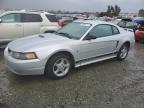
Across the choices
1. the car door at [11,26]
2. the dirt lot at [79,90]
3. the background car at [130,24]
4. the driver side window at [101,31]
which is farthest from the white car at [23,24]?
the background car at [130,24]

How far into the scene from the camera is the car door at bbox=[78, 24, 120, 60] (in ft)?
19.1

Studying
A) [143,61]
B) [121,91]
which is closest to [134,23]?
[143,61]

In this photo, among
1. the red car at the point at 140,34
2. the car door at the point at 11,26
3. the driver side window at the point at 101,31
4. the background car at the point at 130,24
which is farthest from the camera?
the background car at the point at 130,24

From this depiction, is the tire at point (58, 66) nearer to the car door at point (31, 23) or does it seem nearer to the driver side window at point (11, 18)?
the car door at point (31, 23)

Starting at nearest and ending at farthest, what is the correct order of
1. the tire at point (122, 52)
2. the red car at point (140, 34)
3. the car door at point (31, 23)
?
the tire at point (122, 52)
the car door at point (31, 23)
the red car at point (140, 34)

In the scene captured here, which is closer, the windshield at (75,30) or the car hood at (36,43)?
the car hood at (36,43)

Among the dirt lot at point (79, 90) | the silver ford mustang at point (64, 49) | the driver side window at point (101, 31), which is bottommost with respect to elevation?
the dirt lot at point (79, 90)

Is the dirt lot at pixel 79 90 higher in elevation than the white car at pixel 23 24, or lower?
lower

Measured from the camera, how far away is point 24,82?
16.9ft

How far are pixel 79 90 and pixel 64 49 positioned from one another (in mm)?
1136

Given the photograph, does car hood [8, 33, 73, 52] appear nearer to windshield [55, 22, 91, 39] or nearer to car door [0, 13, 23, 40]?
windshield [55, 22, 91, 39]

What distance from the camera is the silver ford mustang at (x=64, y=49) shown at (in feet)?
16.1

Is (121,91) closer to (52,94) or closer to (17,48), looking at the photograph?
(52,94)

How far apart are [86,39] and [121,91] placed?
1788 millimetres
